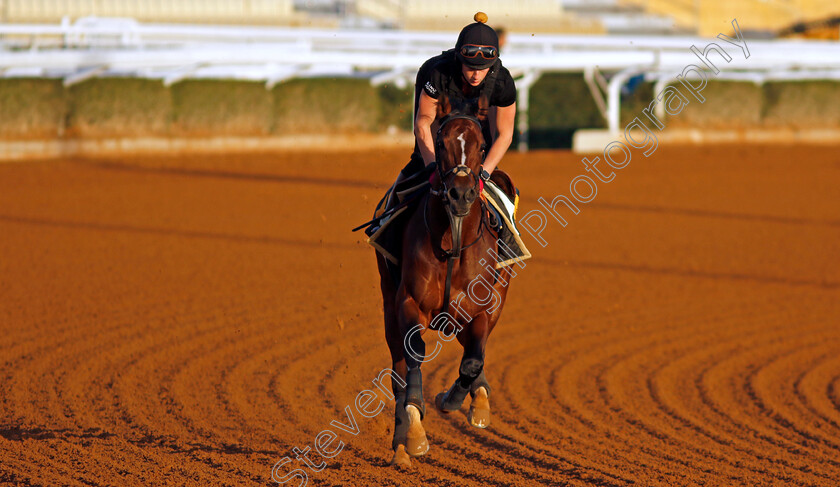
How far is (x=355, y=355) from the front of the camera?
831 cm

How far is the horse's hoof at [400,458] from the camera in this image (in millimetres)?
5562

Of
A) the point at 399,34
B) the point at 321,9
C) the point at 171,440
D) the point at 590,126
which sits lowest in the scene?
the point at 171,440

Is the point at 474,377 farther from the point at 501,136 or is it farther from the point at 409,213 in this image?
the point at 501,136

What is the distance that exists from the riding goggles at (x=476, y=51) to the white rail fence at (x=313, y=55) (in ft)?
56.1

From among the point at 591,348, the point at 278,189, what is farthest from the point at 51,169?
the point at 591,348

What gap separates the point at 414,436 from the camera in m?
5.47

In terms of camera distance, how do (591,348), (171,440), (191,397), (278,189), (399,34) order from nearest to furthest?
(171,440) < (191,397) < (591,348) < (278,189) < (399,34)

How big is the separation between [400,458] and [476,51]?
7.84ft

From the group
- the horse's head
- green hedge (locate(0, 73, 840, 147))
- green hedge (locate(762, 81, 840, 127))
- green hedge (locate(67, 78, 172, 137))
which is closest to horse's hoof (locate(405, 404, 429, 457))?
the horse's head

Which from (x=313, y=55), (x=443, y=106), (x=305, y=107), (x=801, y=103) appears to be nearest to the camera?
(x=443, y=106)

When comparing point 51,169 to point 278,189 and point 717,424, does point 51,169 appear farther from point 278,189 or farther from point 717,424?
point 717,424

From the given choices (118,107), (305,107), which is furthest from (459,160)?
(305,107)

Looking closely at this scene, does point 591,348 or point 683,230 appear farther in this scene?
point 683,230

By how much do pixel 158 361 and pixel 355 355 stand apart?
1652mm
